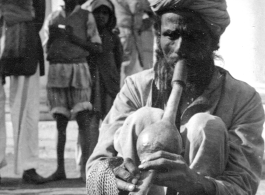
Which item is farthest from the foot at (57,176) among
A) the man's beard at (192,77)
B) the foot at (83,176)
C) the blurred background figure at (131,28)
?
the man's beard at (192,77)

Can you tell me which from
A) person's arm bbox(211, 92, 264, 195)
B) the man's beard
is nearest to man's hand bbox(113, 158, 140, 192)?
person's arm bbox(211, 92, 264, 195)

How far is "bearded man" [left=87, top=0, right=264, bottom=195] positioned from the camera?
3736 millimetres

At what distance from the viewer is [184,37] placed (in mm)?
3984

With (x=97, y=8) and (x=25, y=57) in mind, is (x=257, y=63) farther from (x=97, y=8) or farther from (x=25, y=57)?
(x=25, y=57)

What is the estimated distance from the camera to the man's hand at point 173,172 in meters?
3.53

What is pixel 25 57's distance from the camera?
7387mm

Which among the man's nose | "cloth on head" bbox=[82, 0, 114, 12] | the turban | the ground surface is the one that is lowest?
the ground surface

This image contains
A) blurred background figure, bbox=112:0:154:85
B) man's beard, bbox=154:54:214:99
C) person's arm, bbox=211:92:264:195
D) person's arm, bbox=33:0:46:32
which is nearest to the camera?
person's arm, bbox=211:92:264:195

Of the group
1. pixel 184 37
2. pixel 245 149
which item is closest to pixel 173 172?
pixel 245 149

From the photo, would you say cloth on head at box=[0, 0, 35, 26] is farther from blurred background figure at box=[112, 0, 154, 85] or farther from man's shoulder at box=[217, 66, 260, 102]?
man's shoulder at box=[217, 66, 260, 102]

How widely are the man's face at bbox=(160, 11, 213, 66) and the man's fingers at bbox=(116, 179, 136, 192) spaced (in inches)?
23.7

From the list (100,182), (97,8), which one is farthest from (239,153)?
(97,8)

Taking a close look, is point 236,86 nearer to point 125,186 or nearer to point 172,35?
point 172,35

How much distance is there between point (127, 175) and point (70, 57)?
4.04 metres
